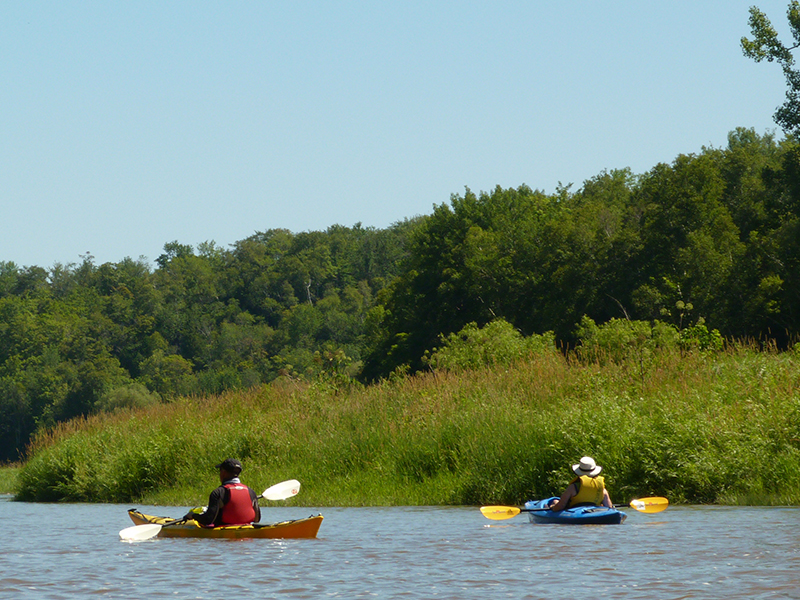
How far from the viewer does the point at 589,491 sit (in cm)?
1529

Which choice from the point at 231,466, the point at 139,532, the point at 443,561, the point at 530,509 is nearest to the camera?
the point at 443,561

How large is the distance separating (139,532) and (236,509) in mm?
1449

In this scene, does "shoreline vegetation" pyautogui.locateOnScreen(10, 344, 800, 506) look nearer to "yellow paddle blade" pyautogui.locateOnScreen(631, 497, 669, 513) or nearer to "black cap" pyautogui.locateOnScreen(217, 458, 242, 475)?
"yellow paddle blade" pyautogui.locateOnScreen(631, 497, 669, 513)

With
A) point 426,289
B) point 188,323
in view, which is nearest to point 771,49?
point 426,289

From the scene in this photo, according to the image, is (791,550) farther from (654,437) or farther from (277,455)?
(277,455)

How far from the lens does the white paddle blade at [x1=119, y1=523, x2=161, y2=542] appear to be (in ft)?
49.1

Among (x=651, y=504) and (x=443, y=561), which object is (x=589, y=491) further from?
(x=443, y=561)

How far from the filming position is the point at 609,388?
20.2 metres

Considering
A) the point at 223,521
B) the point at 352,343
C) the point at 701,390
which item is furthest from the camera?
the point at 352,343

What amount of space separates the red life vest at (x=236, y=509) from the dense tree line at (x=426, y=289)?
12.0m

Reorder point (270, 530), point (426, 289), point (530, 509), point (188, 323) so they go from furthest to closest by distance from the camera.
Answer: point (188, 323) < point (426, 289) < point (530, 509) < point (270, 530)

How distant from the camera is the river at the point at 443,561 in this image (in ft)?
32.5

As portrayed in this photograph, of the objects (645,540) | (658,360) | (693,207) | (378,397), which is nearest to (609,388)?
(658,360)

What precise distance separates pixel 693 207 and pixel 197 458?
32.6 m
